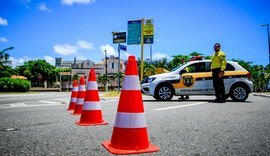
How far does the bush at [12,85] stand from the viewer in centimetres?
3079

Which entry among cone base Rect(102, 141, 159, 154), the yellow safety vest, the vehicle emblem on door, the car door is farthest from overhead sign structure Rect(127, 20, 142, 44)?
cone base Rect(102, 141, 159, 154)

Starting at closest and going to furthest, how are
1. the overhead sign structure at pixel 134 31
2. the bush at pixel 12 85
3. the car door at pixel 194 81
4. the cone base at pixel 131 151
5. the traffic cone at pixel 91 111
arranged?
the cone base at pixel 131 151
the traffic cone at pixel 91 111
the car door at pixel 194 81
the overhead sign structure at pixel 134 31
the bush at pixel 12 85

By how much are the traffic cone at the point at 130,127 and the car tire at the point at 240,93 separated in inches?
314

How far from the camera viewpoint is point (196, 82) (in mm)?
10172

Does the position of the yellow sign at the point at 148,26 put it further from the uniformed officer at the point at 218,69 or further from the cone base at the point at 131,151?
the cone base at the point at 131,151

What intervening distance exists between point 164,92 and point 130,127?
7.74m

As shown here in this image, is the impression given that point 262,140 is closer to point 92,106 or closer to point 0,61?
point 92,106

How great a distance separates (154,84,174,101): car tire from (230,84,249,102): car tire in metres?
2.54

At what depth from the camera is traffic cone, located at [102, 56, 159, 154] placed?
265cm

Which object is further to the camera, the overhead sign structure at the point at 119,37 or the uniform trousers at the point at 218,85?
the overhead sign structure at the point at 119,37

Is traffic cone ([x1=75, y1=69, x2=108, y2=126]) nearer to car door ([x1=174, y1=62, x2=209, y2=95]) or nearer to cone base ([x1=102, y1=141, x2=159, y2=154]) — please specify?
cone base ([x1=102, y1=141, x2=159, y2=154])

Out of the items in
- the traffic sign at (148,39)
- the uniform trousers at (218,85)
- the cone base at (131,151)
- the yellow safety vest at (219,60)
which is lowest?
the cone base at (131,151)

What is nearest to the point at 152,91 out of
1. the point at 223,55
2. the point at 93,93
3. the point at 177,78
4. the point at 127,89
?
the point at 177,78

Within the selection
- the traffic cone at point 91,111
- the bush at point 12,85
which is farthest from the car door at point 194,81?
the bush at point 12,85
